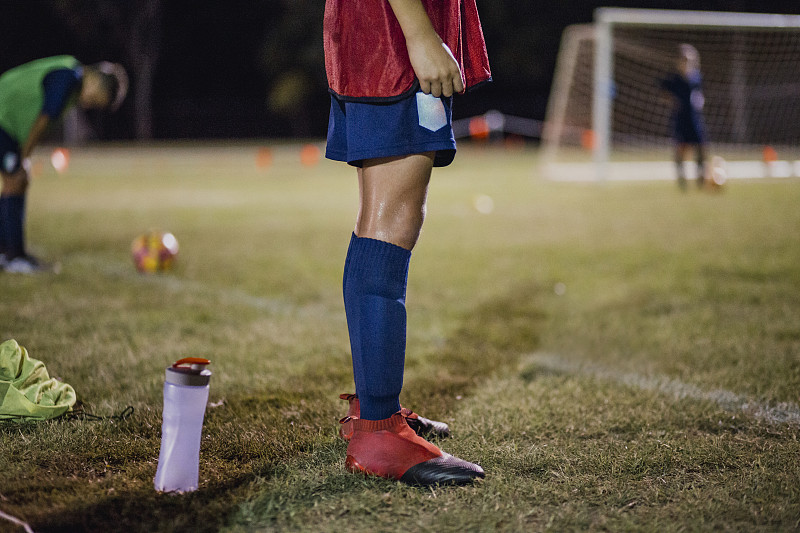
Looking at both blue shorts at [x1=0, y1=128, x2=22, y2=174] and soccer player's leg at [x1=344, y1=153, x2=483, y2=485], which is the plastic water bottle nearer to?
soccer player's leg at [x1=344, y1=153, x2=483, y2=485]

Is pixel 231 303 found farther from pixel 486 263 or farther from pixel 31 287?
pixel 486 263

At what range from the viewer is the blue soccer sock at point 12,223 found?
503cm

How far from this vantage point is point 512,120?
105ft

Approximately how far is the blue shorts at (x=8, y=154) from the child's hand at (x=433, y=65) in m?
4.08

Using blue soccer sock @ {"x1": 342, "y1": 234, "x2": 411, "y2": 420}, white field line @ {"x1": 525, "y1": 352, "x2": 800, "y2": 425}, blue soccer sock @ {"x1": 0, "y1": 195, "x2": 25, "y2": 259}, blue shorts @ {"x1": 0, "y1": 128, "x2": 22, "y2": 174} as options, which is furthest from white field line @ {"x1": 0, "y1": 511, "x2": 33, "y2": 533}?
blue shorts @ {"x1": 0, "y1": 128, "x2": 22, "y2": 174}

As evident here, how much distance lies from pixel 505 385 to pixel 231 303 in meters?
1.96

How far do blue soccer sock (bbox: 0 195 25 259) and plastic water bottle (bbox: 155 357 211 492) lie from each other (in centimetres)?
380

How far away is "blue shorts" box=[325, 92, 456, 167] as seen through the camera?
1842 millimetres

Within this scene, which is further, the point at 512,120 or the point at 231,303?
the point at 512,120

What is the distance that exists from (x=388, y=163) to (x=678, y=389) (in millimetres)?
1475

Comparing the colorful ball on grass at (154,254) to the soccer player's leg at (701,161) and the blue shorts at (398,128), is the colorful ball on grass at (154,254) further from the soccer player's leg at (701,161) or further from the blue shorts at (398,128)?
the soccer player's leg at (701,161)

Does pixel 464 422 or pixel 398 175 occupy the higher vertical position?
pixel 398 175

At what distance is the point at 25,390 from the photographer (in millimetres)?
2312

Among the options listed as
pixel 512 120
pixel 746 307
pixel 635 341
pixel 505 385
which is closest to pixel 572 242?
pixel 746 307
